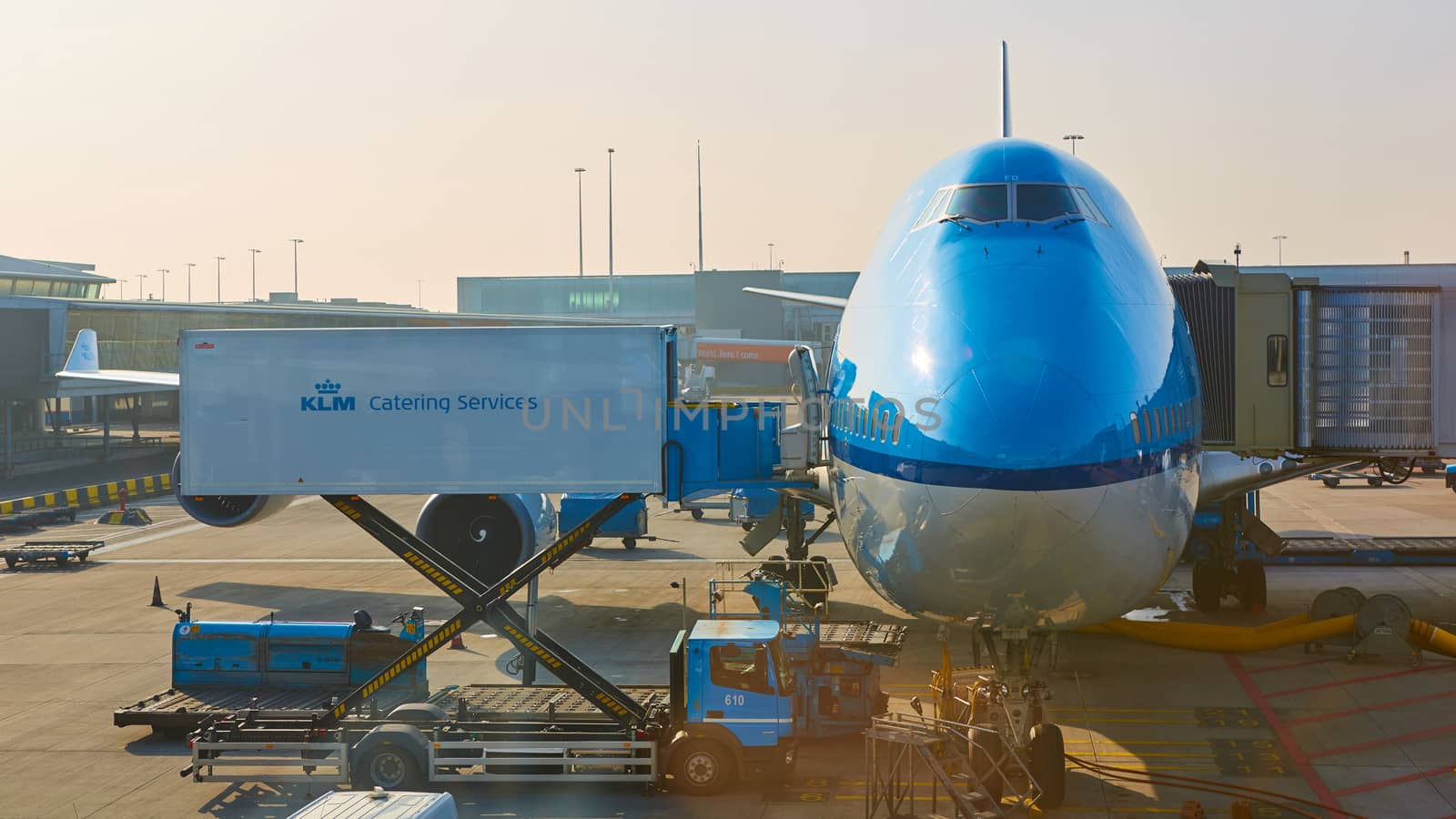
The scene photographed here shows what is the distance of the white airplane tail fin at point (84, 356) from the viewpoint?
5666 cm

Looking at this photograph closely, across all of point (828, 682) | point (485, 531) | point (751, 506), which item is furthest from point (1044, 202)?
point (751, 506)

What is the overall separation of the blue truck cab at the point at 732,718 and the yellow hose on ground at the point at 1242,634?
31.2ft

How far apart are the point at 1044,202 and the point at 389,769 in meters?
11.6

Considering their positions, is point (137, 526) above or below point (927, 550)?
below

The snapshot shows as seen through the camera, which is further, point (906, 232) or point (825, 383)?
point (825, 383)

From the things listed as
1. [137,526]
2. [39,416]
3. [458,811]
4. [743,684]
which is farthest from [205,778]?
[39,416]

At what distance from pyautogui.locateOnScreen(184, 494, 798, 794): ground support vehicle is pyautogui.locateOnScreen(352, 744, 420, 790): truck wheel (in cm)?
2

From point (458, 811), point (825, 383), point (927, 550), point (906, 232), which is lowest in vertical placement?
point (458, 811)

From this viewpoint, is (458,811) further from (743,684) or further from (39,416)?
(39,416)

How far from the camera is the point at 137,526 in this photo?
46.8 metres

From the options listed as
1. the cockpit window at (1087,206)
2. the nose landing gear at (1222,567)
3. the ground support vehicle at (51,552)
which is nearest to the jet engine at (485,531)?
the cockpit window at (1087,206)

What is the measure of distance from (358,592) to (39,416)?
51.5 metres

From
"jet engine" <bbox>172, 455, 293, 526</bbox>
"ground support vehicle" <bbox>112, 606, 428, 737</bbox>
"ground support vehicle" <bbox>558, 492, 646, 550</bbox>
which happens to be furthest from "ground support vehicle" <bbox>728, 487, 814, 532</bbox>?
"ground support vehicle" <bbox>112, 606, 428, 737</bbox>

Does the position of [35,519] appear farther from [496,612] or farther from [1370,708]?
[1370,708]
